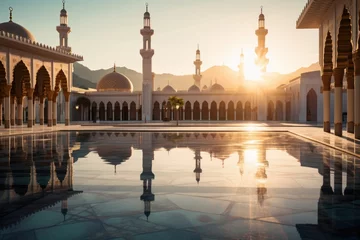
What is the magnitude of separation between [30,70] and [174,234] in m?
24.6

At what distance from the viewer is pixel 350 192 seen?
498 cm

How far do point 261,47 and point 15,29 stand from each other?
1088 inches

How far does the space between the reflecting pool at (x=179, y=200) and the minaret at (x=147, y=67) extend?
122 ft

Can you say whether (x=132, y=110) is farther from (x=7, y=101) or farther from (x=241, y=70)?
(x=7, y=101)

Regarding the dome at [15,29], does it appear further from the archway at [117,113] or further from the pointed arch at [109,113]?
the archway at [117,113]

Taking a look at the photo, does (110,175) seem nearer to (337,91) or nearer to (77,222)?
(77,222)

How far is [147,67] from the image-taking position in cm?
4459

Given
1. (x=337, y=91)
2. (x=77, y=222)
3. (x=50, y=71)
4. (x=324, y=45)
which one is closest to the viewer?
(x=77, y=222)

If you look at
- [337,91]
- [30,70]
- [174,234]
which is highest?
[30,70]

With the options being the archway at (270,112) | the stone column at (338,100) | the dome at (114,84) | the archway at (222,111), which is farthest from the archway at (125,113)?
the stone column at (338,100)

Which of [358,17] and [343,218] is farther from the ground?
[358,17]

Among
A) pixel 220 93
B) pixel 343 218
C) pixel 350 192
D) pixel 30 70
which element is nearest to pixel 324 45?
pixel 350 192

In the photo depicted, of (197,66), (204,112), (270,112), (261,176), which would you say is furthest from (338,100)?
(197,66)

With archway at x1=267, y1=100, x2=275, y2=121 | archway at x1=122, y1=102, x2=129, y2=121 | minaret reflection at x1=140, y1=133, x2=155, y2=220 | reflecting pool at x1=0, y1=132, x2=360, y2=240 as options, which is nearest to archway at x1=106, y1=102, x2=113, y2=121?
archway at x1=122, y1=102, x2=129, y2=121
